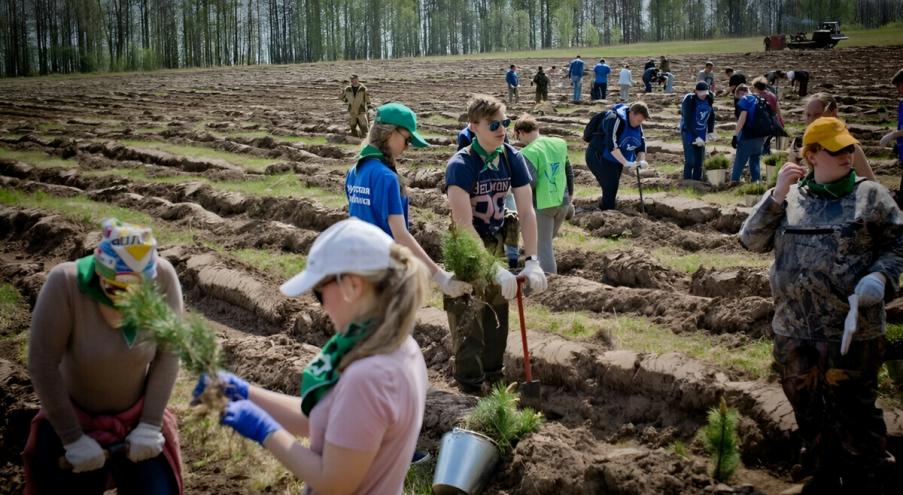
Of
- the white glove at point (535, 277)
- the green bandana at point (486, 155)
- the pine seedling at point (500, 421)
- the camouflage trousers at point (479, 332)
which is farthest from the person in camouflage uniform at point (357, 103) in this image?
the pine seedling at point (500, 421)

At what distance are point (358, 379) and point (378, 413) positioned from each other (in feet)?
0.36

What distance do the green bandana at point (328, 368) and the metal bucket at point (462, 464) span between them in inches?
93.1

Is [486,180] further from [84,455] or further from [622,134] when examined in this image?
[622,134]

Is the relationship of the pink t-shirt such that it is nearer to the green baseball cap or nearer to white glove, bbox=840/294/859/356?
white glove, bbox=840/294/859/356

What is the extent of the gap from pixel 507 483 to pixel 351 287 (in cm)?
290

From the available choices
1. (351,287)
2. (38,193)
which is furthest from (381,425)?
(38,193)

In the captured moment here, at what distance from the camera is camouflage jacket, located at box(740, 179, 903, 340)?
4.39 m

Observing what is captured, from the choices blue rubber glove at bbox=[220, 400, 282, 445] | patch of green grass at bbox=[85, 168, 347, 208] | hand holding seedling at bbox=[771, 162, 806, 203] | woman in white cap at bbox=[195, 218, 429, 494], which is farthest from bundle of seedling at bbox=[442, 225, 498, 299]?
patch of green grass at bbox=[85, 168, 347, 208]

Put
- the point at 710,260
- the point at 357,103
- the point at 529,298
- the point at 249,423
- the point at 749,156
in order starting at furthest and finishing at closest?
the point at 357,103 < the point at 749,156 < the point at 710,260 < the point at 529,298 < the point at 249,423

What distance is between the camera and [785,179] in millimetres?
4594

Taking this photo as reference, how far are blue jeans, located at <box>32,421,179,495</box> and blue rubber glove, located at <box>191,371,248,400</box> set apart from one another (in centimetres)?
110

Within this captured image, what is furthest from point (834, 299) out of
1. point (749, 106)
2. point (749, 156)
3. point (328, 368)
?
point (749, 156)

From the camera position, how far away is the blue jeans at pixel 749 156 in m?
13.1

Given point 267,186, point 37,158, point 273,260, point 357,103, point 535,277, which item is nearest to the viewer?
point 535,277
